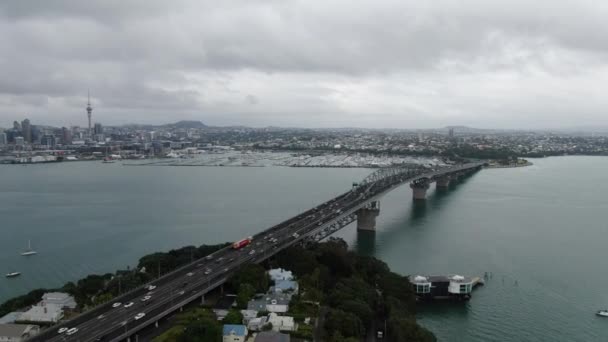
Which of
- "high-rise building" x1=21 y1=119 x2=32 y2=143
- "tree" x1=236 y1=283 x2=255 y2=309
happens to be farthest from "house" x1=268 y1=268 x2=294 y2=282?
"high-rise building" x1=21 y1=119 x2=32 y2=143

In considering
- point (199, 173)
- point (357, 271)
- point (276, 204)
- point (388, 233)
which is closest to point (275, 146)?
point (199, 173)

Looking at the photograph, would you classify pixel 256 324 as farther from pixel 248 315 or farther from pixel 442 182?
pixel 442 182

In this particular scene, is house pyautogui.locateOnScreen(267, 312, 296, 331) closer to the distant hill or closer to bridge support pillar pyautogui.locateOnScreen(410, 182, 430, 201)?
bridge support pillar pyautogui.locateOnScreen(410, 182, 430, 201)

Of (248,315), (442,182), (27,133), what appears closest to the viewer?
(248,315)

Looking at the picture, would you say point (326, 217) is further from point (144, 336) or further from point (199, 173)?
point (199, 173)

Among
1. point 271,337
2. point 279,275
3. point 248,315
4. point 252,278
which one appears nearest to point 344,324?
point 271,337
